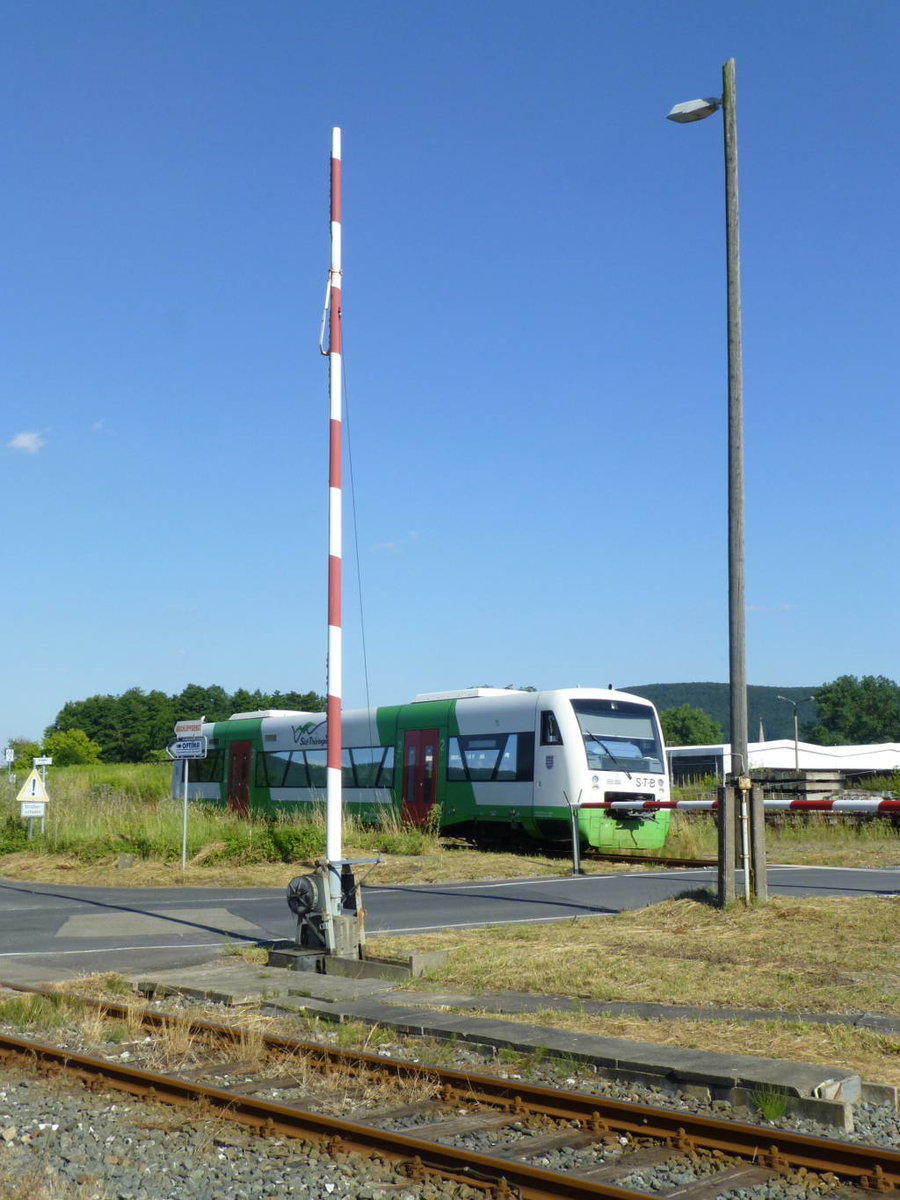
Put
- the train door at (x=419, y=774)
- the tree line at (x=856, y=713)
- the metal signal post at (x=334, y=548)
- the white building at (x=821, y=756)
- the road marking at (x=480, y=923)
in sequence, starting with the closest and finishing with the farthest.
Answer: the metal signal post at (x=334, y=548)
the road marking at (x=480, y=923)
the train door at (x=419, y=774)
the white building at (x=821, y=756)
the tree line at (x=856, y=713)

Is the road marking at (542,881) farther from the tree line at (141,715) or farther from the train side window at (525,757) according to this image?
the tree line at (141,715)

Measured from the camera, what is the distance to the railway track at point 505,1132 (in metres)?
5.24

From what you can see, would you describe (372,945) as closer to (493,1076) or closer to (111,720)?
(493,1076)

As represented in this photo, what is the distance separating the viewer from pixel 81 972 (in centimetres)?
1143

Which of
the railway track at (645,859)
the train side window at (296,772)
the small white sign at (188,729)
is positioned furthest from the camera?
the train side window at (296,772)

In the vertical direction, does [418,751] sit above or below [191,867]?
above

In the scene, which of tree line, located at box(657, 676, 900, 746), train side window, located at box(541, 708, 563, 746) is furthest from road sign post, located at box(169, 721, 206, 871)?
tree line, located at box(657, 676, 900, 746)

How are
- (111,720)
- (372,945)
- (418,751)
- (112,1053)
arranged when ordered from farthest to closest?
(111,720), (418,751), (372,945), (112,1053)

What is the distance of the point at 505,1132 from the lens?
238 inches

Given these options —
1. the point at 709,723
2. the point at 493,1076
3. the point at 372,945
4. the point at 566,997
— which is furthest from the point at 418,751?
the point at 709,723

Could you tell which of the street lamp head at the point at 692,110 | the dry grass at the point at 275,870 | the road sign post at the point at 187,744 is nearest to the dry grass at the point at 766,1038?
the street lamp head at the point at 692,110

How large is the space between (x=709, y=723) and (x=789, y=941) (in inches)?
7069

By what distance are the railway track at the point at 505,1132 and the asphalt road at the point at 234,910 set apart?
186 inches

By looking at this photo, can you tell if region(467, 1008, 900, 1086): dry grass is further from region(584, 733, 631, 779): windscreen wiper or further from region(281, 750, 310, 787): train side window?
region(281, 750, 310, 787): train side window
